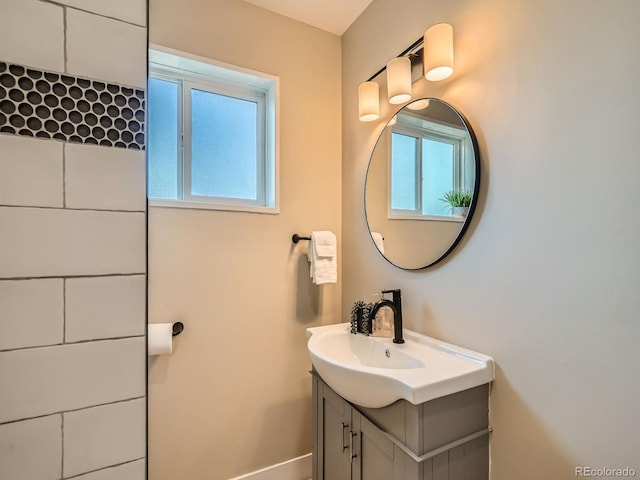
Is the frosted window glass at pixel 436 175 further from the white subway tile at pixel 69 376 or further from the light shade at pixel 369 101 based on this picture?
the white subway tile at pixel 69 376

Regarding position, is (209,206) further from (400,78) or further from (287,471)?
(287,471)

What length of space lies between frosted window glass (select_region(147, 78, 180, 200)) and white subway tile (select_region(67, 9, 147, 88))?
102cm

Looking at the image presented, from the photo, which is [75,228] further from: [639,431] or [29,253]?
[639,431]

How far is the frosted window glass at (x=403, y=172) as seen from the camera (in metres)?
1.44

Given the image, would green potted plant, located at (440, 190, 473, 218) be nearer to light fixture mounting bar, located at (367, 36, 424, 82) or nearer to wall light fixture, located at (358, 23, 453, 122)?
wall light fixture, located at (358, 23, 453, 122)

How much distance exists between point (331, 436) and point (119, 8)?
5.13 feet

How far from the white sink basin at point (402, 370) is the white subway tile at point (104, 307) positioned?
67 centimetres

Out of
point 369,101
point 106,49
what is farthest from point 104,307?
point 369,101

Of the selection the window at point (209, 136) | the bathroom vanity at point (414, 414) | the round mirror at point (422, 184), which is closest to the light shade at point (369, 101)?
the round mirror at point (422, 184)

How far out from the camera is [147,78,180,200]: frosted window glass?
1.60 meters

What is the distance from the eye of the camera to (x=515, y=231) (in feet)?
3.35

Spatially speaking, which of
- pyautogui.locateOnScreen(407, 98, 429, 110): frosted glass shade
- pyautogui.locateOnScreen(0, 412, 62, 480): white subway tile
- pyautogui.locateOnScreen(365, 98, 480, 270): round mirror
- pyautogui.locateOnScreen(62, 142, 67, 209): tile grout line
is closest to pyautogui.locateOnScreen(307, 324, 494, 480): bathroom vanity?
pyautogui.locateOnScreen(365, 98, 480, 270): round mirror

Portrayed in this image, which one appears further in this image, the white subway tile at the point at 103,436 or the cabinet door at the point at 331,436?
the cabinet door at the point at 331,436

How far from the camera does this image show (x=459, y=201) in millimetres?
1196
